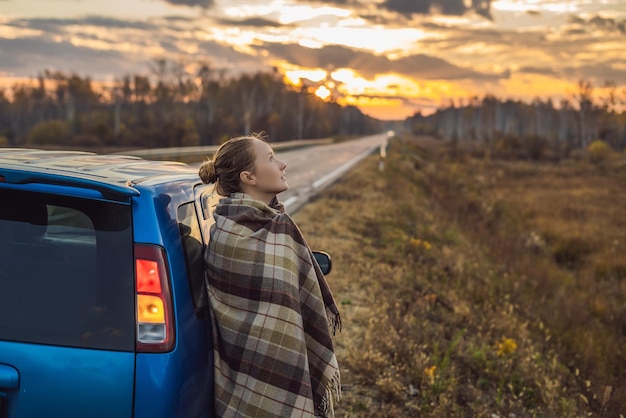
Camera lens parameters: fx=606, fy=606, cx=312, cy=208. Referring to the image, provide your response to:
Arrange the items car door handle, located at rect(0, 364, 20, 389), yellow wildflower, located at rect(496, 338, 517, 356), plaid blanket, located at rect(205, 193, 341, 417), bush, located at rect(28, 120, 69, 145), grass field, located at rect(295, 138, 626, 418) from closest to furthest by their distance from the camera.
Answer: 1. car door handle, located at rect(0, 364, 20, 389)
2. plaid blanket, located at rect(205, 193, 341, 417)
3. grass field, located at rect(295, 138, 626, 418)
4. yellow wildflower, located at rect(496, 338, 517, 356)
5. bush, located at rect(28, 120, 69, 145)

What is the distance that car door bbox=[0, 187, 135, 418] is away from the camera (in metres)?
1.97

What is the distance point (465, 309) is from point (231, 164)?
5.72 m

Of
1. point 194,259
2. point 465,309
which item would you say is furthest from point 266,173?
point 465,309

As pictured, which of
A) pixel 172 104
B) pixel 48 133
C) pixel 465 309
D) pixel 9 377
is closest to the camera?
pixel 9 377

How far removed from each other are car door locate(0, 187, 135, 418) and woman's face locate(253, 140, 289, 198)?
0.62 meters

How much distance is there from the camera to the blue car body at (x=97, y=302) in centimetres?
197

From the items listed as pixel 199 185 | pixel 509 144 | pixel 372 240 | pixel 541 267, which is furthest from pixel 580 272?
pixel 509 144

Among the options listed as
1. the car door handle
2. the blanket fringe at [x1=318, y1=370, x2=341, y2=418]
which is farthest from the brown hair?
the car door handle

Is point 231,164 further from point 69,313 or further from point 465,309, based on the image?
point 465,309

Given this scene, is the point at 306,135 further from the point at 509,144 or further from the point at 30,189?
the point at 30,189

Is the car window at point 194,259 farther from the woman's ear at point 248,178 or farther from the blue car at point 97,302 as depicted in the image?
the woman's ear at point 248,178

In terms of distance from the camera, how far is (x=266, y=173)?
2.58 meters

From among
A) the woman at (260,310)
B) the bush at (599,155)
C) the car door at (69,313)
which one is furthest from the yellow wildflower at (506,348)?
the bush at (599,155)

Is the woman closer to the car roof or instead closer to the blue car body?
the blue car body
